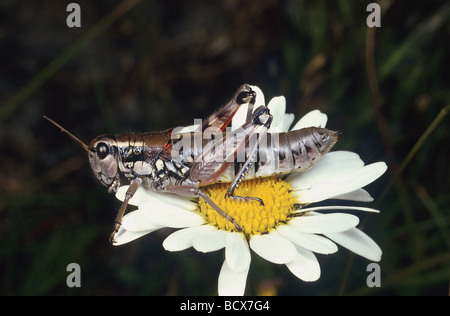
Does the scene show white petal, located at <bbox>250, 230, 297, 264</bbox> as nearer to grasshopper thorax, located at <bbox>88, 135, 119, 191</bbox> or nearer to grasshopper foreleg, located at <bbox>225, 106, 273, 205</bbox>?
grasshopper foreleg, located at <bbox>225, 106, 273, 205</bbox>

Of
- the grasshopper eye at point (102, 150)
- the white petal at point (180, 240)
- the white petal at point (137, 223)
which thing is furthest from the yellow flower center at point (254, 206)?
the grasshopper eye at point (102, 150)

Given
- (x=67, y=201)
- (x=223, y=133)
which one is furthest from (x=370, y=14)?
(x=67, y=201)

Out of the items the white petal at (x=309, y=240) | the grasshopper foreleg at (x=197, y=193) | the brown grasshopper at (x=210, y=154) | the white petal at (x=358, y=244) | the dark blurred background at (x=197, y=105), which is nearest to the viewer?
the white petal at (x=309, y=240)

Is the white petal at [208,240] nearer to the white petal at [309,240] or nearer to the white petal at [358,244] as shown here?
the white petal at [309,240]

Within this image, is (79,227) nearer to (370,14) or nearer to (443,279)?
(443,279)

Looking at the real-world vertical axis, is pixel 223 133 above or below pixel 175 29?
below

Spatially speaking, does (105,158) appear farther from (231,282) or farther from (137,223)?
(231,282)
